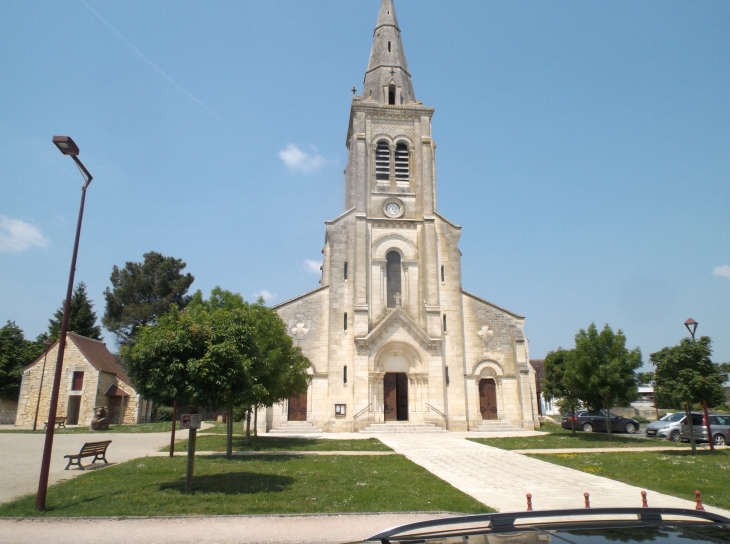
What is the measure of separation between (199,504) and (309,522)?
2.40 meters

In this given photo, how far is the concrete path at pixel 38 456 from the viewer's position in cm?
1202

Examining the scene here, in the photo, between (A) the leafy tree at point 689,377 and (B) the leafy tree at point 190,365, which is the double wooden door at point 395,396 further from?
(B) the leafy tree at point 190,365

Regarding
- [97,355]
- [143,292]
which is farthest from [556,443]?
[143,292]

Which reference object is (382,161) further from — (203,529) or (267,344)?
(203,529)

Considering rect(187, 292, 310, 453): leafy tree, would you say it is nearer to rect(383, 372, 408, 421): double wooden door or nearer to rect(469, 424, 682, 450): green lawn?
rect(469, 424, 682, 450): green lawn

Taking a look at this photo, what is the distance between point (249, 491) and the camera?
10977 mm

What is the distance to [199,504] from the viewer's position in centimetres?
977

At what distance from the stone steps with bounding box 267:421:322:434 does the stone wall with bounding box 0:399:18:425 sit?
83.3ft

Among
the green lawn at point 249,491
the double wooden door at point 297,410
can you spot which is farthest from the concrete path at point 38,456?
the double wooden door at point 297,410

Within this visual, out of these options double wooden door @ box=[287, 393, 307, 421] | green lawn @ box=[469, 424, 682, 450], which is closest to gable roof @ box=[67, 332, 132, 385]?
double wooden door @ box=[287, 393, 307, 421]

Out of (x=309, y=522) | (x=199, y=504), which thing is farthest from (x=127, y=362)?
(x=309, y=522)

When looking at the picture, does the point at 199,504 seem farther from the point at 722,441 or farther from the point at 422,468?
the point at 722,441

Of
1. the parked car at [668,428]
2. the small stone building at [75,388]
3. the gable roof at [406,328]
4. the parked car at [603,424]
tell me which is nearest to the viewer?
the parked car at [668,428]

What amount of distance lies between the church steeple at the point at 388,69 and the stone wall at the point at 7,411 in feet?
120
